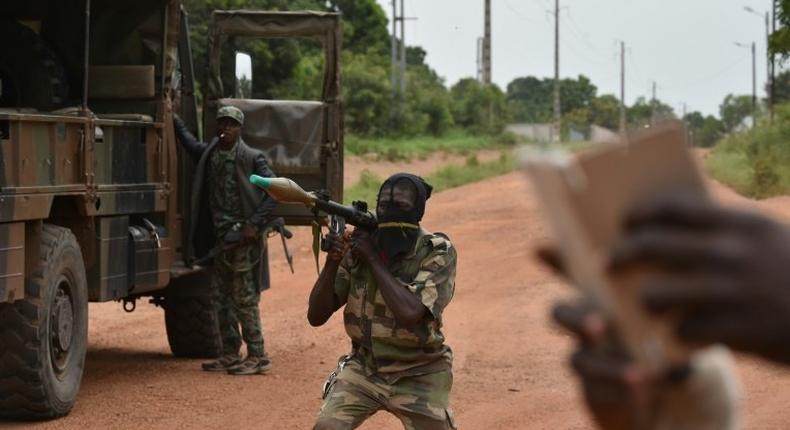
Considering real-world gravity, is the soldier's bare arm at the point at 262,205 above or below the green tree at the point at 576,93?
below

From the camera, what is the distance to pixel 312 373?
10.4 metres

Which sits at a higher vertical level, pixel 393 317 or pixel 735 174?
pixel 735 174

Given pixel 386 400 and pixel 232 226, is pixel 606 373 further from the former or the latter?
pixel 232 226

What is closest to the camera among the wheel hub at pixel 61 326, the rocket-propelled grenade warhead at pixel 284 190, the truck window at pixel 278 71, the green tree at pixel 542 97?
the rocket-propelled grenade warhead at pixel 284 190

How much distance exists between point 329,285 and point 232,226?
420cm

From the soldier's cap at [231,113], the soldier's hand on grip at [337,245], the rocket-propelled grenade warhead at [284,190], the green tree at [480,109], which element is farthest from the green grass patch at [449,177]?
the soldier's hand on grip at [337,245]

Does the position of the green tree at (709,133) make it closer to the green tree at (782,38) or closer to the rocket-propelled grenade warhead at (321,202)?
the green tree at (782,38)

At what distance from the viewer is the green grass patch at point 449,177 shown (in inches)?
1129

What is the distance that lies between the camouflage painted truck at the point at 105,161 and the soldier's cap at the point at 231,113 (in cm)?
34

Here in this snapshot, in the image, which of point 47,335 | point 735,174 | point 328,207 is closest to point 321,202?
point 328,207

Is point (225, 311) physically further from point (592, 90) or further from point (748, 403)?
point (592, 90)

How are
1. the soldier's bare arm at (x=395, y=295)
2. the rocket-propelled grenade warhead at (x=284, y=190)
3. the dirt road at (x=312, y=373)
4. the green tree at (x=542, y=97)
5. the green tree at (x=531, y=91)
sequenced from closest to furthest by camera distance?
1. the soldier's bare arm at (x=395, y=295)
2. the rocket-propelled grenade warhead at (x=284, y=190)
3. the dirt road at (x=312, y=373)
4. the green tree at (x=542, y=97)
5. the green tree at (x=531, y=91)

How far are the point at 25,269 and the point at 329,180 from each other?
331cm

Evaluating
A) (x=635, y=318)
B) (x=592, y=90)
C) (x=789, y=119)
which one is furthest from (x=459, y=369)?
(x=592, y=90)
